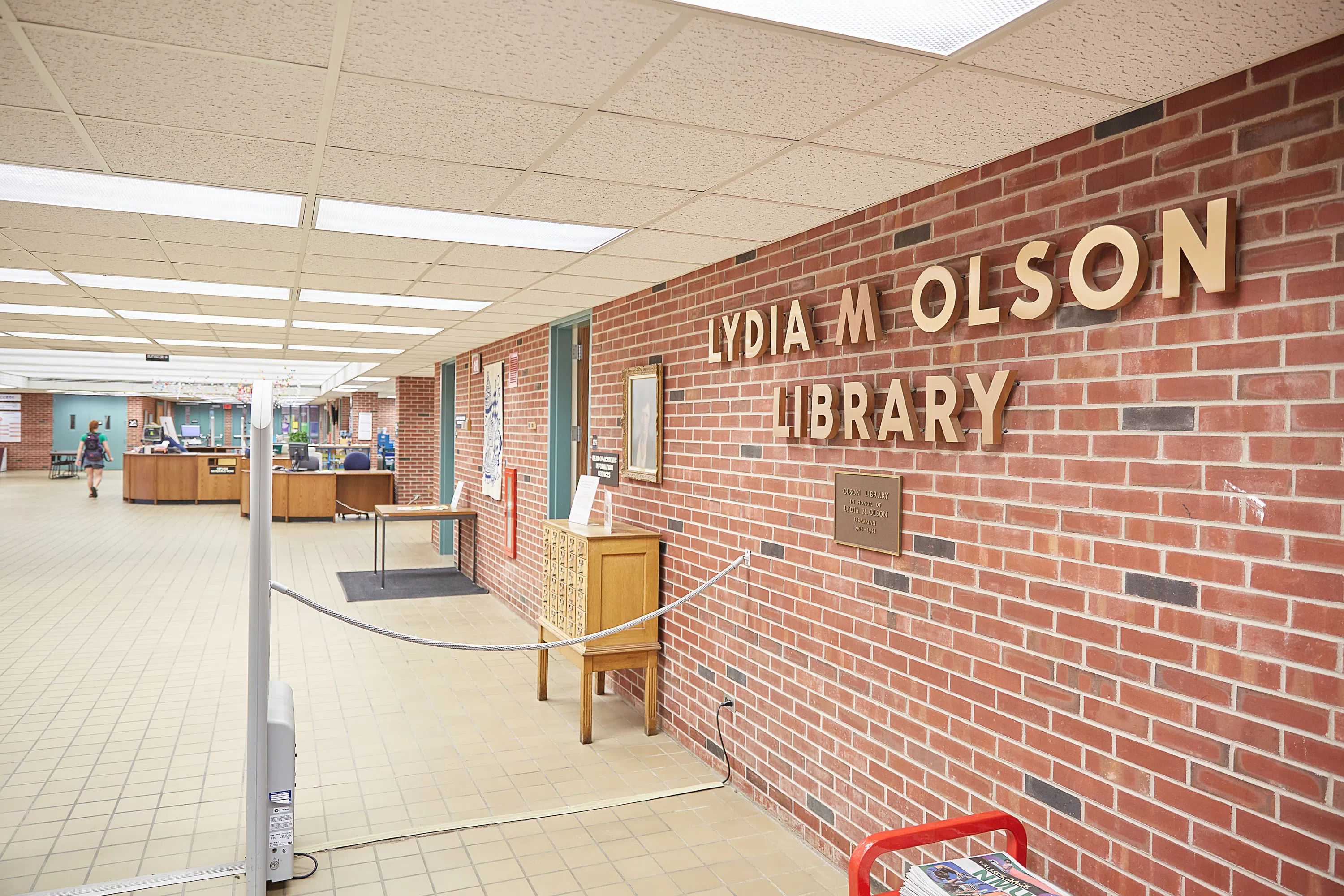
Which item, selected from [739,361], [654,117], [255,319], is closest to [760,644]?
[739,361]

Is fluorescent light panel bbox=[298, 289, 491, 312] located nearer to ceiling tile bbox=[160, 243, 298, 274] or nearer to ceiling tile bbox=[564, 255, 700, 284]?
ceiling tile bbox=[160, 243, 298, 274]

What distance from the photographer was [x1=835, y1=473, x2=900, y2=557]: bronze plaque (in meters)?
2.93

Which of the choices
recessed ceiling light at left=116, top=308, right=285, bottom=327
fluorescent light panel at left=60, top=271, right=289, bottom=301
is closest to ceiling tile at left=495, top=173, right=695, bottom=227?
fluorescent light panel at left=60, top=271, right=289, bottom=301

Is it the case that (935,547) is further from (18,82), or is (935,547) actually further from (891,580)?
(18,82)

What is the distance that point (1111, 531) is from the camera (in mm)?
2125

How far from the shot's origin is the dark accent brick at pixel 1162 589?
1928 mm

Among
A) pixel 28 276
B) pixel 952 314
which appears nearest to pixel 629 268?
pixel 952 314

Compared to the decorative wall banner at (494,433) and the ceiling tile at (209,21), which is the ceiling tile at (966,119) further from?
the decorative wall banner at (494,433)

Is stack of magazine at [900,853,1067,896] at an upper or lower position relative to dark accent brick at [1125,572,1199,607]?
lower

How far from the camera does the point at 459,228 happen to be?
367 centimetres

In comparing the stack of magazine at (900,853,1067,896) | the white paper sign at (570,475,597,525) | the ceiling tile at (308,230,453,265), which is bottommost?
the stack of magazine at (900,853,1067,896)

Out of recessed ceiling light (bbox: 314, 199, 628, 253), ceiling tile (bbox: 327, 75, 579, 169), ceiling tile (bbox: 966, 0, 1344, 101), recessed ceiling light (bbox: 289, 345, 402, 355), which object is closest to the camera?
ceiling tile (bbox: 966, 0, 1344, 101)

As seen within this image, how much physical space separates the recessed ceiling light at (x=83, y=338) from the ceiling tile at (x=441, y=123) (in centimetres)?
730

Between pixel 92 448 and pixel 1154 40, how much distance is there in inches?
794
